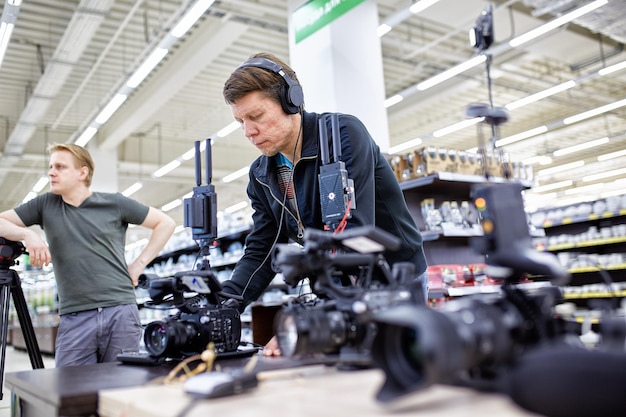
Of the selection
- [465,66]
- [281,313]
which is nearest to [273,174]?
[281,313]

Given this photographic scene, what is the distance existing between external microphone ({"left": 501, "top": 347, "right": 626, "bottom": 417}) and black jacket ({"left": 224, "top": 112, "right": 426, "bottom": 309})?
0.75 metres

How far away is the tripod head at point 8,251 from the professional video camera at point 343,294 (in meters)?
1.73

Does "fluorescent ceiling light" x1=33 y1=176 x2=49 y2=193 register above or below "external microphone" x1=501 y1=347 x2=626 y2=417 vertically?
above

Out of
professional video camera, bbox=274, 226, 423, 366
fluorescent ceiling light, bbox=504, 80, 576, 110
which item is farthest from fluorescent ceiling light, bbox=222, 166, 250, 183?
professional video camera, bbox=274, 226, 423, 366

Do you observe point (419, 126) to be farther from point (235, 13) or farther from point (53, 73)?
point (53, 73)

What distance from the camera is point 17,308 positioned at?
2.36m

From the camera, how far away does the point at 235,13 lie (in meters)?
7.27

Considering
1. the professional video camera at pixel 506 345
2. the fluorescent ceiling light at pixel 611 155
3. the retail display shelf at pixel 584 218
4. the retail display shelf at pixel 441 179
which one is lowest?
the professional video camera at pixel 506 345

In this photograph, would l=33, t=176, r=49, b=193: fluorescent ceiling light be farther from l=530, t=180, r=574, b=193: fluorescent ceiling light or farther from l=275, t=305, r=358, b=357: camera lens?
l=275, t=305, r=358, b=357: camera lens

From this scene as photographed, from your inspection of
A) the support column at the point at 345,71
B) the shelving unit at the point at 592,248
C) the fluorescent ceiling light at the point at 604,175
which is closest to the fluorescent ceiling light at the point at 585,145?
the fluorescent ceiling light at the point at 604,175

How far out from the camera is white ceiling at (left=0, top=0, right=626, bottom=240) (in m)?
7.59

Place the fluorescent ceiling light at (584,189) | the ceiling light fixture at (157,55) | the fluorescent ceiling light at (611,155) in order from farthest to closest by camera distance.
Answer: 1. the fluorescent ceiling light at (584,189)
2. the fluorescent ceiling light at (611,155)
3. the ceiling light fixture at (157,55)

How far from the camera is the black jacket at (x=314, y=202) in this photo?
1.46 meters

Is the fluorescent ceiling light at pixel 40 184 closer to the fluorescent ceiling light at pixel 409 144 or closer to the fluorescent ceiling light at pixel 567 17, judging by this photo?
the fluorescent ceiling light at pixel 409 144
